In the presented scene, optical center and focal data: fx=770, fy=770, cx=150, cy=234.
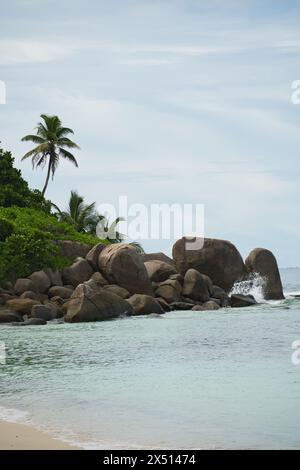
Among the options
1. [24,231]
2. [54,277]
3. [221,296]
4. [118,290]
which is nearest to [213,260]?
[221,296]

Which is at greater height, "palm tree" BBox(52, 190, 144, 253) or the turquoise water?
"palm tree" BBox(52, 190, 144, 253)

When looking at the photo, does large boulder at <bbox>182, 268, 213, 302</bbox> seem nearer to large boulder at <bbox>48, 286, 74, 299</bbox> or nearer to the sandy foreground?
large boulder at <bbox>48, 286, 74, 299</bbox>

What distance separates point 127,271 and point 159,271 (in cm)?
269

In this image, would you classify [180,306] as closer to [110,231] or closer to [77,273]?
[77,273]

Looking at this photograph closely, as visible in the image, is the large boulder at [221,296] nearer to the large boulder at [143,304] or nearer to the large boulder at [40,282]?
the large boulder at [143,304]

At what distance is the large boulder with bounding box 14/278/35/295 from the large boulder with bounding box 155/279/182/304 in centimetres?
534

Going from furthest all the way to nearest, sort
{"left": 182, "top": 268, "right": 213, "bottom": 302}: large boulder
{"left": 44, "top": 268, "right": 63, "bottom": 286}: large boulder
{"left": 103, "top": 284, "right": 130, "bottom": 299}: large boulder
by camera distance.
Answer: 1. {"left": 182, "top": 268, "right": 213, "bottom": 302}: large boulder
2. {"left": 44, "top": 268, "right": 63, "bottom": 286}: large boulder
3. {"left": 103, "top": 284, "right": 130, "bottom": 299}: large boulder

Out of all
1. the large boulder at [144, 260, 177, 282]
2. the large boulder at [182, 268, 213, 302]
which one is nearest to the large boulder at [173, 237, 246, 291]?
the large boulder at [144, 260, 177, 282]

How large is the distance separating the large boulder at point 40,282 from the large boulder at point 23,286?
0.49 ft

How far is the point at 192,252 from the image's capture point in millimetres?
33906

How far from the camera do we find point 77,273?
2989cm

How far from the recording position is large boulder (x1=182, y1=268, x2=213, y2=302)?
31.2 meters
